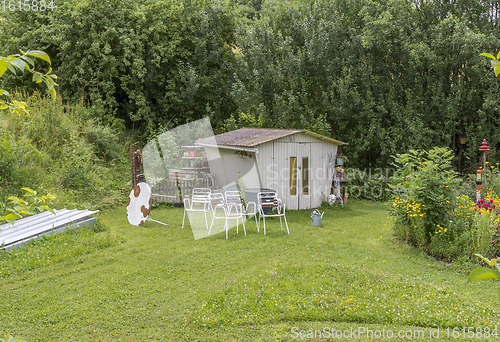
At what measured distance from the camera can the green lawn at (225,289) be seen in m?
4.90

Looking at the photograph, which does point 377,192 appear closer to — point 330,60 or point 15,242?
point 330,60

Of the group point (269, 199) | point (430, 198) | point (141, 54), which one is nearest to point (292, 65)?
point (141, 54)

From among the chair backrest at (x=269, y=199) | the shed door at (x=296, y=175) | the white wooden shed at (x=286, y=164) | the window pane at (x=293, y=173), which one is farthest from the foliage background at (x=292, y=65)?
the chair backrest at (x=269, y=199)

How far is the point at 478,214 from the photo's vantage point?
7.64 meters

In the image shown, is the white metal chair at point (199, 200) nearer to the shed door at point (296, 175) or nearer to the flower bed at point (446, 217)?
the shed door at point (296, 175)

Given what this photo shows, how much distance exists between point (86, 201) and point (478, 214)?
10.6 metres

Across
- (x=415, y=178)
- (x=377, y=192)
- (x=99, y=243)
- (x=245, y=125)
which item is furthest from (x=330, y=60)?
(x=99, y=243)

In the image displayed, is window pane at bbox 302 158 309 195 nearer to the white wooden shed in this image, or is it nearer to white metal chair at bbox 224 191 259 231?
the white wooden shed

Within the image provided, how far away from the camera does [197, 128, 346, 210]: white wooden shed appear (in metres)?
11.6

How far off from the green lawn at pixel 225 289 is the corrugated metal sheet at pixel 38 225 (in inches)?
16.1

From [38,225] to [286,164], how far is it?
7.29m

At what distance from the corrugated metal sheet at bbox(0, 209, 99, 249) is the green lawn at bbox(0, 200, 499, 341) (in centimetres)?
41

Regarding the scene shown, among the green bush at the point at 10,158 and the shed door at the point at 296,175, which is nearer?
the green bush at the point at 10,158

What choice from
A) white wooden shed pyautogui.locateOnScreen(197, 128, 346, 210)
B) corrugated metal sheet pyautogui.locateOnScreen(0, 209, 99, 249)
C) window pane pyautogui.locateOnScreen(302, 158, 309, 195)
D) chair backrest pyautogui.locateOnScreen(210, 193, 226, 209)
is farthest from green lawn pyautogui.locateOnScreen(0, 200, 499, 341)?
window pane pyautogui.locateOnScreen(302, 158, 309, 195)
